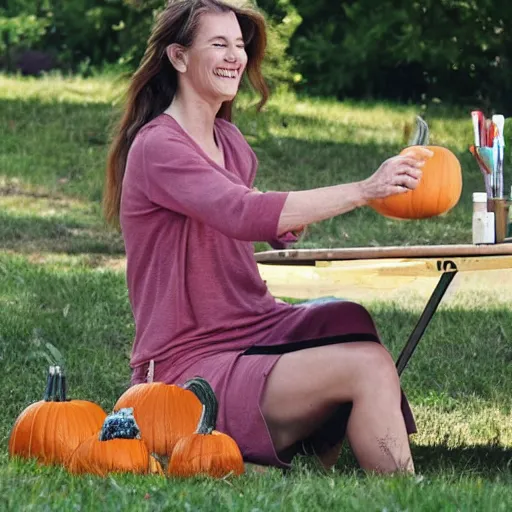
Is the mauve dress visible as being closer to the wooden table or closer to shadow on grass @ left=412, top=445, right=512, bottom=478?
the wooden table

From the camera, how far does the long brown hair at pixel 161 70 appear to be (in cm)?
415

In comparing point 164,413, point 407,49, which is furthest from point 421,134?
point 407,49

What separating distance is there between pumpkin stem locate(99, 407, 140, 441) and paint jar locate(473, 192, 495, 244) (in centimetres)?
104

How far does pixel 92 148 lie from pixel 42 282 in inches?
164

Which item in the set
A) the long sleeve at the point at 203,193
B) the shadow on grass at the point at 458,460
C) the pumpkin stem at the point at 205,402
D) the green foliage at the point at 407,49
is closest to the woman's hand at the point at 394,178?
the long sleeve at the point at 203,193

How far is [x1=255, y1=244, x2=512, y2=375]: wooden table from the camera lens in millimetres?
3555

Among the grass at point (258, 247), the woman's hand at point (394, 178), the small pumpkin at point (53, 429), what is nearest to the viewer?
the grass at point (258, 247)

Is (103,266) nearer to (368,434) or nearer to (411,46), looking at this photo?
(368,434)

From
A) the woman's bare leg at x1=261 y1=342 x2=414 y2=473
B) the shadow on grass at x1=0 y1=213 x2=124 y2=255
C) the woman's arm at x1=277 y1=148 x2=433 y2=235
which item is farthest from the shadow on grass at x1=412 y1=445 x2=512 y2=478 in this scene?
the shadow on grass at x1=0 y1=213 x2=124 y2=255

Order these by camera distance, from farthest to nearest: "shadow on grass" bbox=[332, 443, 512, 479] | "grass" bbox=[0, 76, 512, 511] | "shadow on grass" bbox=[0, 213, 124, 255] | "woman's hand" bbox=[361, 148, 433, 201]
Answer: "shadow on grass" bbox=[0, 213, 124, 255] → "shadow on grass" bbox=[332, 443, 512, 479] → "woman's hand" bbox=[361, 148, 433, 201] → "grass" bbox=[0, 76, 512, 511]

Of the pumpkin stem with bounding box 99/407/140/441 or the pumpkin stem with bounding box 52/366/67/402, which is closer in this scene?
the pumpkin stem with bounding box 99/407/140/441

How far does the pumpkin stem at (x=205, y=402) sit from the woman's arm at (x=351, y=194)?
0.48 metres

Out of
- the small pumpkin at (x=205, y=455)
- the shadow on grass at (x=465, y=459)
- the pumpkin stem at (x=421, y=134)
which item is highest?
the pumpkin stem at (x=421, y=134)

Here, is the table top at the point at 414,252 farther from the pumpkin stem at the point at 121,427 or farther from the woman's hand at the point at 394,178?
the pumpkin stem at the point at 121,427
